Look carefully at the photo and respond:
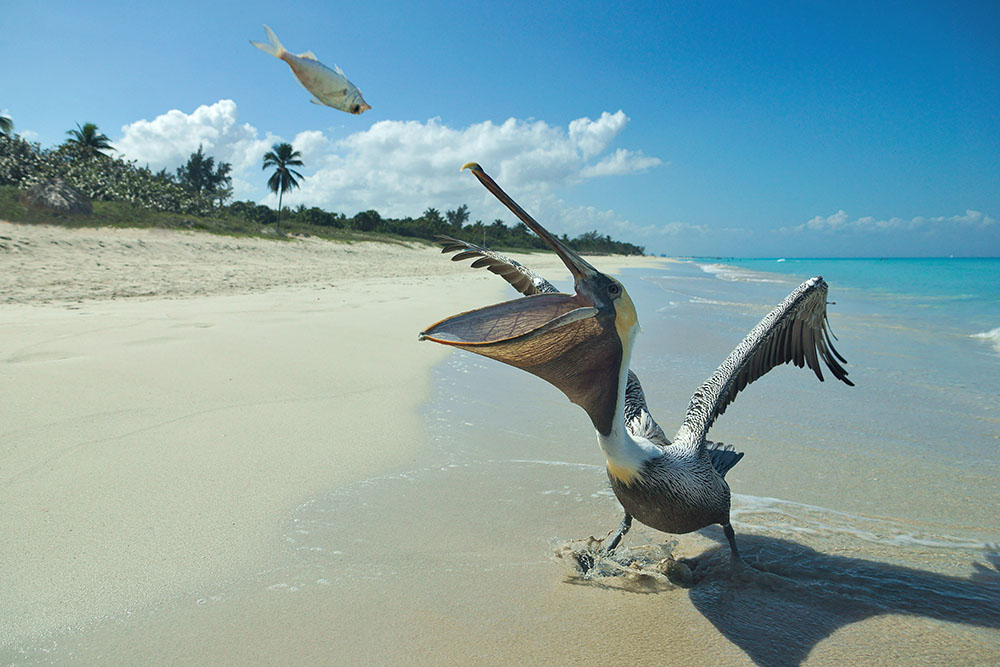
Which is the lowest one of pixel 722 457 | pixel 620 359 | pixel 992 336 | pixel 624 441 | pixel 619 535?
pixel 619 535

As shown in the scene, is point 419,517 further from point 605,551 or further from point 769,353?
point 769,353

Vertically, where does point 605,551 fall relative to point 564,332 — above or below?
below

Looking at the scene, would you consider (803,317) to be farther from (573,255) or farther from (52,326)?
(52,326)

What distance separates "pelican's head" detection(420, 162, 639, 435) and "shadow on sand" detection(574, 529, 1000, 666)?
1.09 metres

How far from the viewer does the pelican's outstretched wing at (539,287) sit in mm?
3047

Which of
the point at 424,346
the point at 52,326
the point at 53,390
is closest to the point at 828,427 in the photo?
the point at 424,346

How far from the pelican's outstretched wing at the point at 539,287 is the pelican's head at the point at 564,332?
3.54 feet

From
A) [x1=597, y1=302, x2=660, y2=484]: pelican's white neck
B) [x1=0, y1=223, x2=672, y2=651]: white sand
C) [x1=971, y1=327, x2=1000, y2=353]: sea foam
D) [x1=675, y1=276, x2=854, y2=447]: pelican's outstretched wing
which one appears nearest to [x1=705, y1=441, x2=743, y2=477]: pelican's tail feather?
[x1=675, y1=276, x2=854, y2=447]: pelican's outstretched wing

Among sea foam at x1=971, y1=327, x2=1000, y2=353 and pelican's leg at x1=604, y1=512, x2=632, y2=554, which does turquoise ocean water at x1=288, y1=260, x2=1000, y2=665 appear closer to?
pelican's leg at x1=604, y1=512, x2=632, y2=554

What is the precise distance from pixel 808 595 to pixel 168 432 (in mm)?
3767

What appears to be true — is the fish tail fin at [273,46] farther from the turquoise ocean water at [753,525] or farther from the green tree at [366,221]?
the green tree at [366,221]

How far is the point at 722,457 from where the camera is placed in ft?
9.66

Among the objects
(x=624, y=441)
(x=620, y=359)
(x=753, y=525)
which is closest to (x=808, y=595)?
(x=753, y=525)

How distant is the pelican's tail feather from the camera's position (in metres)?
2.86
